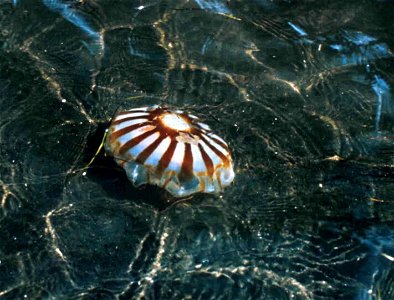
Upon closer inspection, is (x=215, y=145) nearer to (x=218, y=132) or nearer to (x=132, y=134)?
(x=218, y=132)

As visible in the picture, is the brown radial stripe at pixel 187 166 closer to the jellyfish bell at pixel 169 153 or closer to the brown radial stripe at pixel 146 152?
the jellyfish bell at pixel 169 153

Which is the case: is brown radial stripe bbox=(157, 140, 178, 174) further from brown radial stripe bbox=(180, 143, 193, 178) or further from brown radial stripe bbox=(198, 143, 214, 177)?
brown radial stripe bbox=(198, 143, 214, 177)

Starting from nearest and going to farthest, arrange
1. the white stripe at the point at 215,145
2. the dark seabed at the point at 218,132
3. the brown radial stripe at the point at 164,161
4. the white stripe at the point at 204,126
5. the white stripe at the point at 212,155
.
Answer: the dark seabed at the point at 218,132 → the brown radial stripe at the point at 164,161 → the white stripe at the point at 212,155 → the white stripe at the point at 215,145 → the white stripe at the point at 204,126

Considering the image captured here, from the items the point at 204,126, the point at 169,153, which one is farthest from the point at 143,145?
the point at 204,126

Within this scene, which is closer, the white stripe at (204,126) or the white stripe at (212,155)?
the white stripe at (212,155)

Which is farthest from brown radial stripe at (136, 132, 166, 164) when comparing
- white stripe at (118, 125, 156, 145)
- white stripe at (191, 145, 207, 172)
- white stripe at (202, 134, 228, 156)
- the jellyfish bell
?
white stripe at (202, 134, 228, 156)

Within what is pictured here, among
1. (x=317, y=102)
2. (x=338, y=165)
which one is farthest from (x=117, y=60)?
(x=338, y=165)

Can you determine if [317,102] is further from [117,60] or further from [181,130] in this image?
[117,60]

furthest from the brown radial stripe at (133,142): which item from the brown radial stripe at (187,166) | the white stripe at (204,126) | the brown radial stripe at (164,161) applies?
the white stripe at (204,126)
